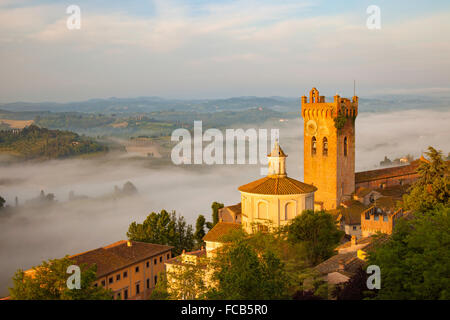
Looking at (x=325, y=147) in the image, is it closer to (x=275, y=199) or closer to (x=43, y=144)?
(x=275, y=199)

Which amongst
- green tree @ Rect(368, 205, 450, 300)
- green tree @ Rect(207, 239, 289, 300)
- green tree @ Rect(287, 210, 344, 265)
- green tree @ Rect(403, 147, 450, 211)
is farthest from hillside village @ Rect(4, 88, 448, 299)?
green tree @ Rect(207, 239, 289, 300)

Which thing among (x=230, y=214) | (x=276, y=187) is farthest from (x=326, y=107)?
(x=276, y=187)

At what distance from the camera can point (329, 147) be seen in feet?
193

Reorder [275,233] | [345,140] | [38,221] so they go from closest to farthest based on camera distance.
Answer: [275,233]
[345,140]
[38,221]

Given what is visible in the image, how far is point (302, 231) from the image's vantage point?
34.8 meters

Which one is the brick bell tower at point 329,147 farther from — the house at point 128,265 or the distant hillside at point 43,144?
the distant hillside at point 43,144

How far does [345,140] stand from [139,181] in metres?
72.5

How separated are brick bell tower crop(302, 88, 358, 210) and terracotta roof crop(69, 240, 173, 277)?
67.1 ft

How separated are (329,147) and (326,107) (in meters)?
4.72

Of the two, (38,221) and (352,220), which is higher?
(352,220)

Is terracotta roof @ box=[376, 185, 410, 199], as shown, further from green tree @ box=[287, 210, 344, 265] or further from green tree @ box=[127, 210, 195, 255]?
green tree @ box=[287, 210, 344, 265]
